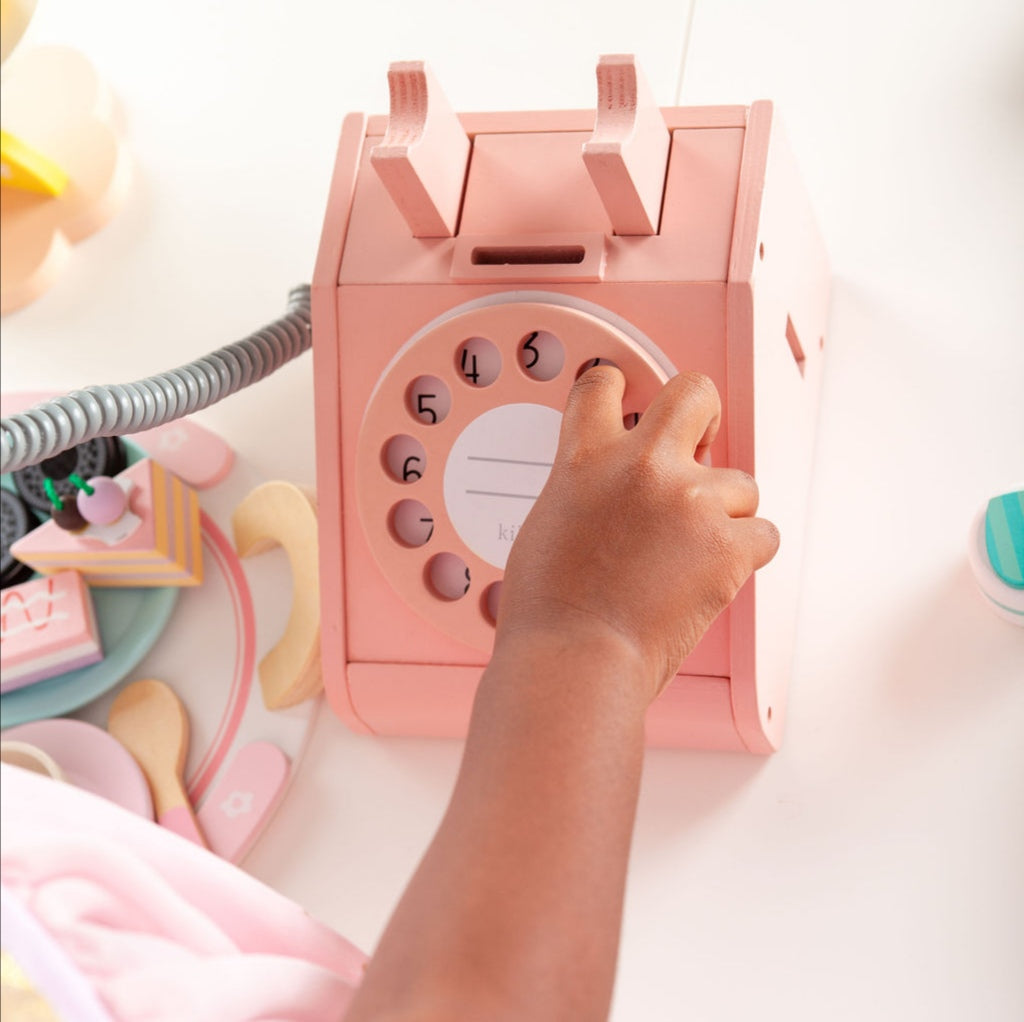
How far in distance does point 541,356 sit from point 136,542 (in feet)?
1.09

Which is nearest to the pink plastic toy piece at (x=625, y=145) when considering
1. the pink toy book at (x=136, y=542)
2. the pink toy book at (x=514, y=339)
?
the pink toy book at (x=514, y=339)

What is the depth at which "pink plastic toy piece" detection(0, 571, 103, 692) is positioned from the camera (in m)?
0.85

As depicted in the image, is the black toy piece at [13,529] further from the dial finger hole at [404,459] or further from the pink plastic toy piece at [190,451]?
the dial finger hole at [404,459]

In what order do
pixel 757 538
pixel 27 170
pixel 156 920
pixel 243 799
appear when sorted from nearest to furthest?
1. pixel 757 538
2. pixel 156 920
3. pixel 243 799
4. pixel 27 170

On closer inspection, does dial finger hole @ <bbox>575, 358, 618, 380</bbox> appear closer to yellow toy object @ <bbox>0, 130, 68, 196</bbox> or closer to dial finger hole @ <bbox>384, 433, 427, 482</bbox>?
dial finger hole @ <bbox>384, 433, 427, 482</bbox>

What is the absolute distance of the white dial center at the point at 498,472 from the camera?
2.26 feet

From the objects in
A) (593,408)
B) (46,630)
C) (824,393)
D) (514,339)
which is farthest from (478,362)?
(46,630)

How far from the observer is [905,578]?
788mm

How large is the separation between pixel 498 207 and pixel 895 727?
0.39m

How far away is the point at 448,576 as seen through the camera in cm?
74

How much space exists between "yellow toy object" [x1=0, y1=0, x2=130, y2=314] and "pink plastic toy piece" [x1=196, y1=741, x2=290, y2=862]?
0.43 metres

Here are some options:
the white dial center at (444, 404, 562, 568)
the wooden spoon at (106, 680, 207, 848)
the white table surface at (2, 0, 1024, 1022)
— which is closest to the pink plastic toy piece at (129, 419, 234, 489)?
the white table surface at (2, 0, 1024, 1022)

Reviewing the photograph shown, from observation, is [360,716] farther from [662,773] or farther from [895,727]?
[895,727]

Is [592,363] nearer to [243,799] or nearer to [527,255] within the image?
[527,255]
